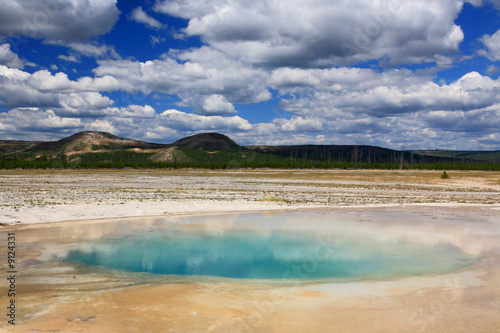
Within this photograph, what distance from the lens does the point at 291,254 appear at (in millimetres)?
15266

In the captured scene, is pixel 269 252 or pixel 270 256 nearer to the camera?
pixel 270 256

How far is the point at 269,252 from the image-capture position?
15586 mm

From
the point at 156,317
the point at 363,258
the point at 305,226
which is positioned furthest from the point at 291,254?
the point at 156,317

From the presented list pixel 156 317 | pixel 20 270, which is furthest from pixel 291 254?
pixel 20 270

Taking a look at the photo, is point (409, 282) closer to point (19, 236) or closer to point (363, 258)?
point (363, 258)

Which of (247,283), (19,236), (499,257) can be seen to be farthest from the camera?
(19,236)

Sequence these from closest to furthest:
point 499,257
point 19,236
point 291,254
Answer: point 499,257 < point 291,254 < point 19,236

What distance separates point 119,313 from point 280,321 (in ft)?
11.5

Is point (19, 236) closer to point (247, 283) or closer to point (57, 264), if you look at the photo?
point (57, 264)

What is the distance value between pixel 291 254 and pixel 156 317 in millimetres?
7857

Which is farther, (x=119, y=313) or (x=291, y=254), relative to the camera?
(x=291, y=254)

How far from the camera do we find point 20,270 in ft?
39.2

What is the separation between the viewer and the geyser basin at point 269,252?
12.8 meters

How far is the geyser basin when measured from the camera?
1283 centimetres
